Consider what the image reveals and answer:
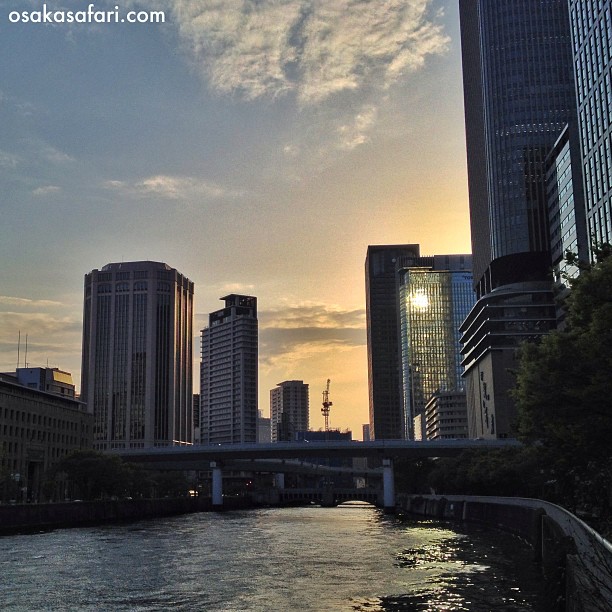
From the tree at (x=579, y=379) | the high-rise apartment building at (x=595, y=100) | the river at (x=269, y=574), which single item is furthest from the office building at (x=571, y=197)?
the tree at (x=579, y=379)

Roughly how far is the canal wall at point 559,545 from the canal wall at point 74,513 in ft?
205

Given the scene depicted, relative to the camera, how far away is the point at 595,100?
131m

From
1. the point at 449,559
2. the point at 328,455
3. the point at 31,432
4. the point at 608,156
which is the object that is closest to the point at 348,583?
the point at 449,559

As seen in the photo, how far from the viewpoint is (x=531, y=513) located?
Answer: 79312 mm

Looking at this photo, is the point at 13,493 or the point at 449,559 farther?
the point at 13,493

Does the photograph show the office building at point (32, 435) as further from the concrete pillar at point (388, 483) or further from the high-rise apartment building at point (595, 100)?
the high-rise apartment building at point (595, 100)

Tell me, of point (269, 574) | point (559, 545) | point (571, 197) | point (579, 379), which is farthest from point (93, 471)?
point (571, 197)

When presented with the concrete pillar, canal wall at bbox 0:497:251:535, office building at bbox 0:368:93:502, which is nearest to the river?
canal wall at bbox 0:497:251:535

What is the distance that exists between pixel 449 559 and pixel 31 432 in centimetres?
12387

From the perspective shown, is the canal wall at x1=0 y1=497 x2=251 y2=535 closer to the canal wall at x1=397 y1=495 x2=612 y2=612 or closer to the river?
the river

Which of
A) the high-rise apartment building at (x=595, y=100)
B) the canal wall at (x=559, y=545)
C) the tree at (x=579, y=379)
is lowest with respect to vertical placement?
the canal wall at (x=559, y=545)

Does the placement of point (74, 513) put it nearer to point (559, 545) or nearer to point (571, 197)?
point (559, 545)

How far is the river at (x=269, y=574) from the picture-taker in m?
43.2

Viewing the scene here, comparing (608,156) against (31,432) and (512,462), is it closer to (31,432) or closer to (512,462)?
(512,462)
